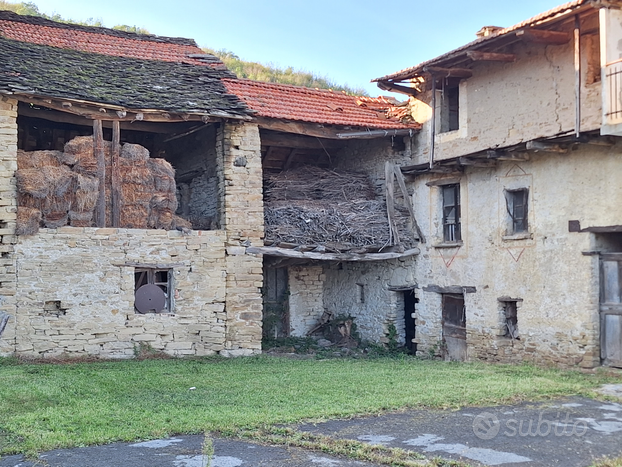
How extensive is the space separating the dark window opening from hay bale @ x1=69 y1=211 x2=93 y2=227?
789 cm

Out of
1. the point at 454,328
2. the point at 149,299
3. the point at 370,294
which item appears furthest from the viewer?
the point at 370,294

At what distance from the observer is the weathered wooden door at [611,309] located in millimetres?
11750

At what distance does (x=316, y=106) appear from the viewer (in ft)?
52.4

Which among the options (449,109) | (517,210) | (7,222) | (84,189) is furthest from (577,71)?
(7,222)

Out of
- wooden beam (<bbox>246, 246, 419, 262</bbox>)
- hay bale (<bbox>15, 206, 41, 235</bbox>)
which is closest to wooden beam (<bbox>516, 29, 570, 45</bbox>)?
wooden beam (<bbox>246, 246, 419, 262</bbox>)

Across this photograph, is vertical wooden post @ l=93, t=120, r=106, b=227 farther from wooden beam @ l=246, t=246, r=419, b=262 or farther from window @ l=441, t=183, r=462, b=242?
window @ l=441, t=183, r=462, b=242

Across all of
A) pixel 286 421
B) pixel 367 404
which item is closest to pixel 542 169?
pixel 367 404

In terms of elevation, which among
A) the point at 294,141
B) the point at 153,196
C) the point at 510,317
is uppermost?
the point at 294,141

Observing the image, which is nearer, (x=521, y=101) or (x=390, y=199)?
(x=521, y=101)

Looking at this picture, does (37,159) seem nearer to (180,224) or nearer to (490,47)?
(180,224)

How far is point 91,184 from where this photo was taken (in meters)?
12.8

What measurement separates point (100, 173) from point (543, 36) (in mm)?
8158

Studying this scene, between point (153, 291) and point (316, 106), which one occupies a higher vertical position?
point (316, 106)

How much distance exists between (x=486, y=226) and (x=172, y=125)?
274 inches
